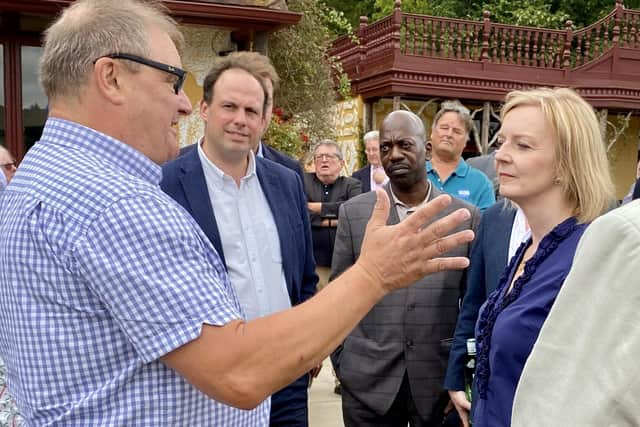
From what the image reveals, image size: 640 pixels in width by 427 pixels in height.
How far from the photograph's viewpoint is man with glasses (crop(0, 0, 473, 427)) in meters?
1.42

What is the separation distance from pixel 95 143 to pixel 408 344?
207 centimetres

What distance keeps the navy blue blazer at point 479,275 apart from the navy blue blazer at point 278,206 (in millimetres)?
779

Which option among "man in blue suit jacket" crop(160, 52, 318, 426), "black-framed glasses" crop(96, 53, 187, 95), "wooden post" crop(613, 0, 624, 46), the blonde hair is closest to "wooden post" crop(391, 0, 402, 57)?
Result: "wooden post" crop(613, 0, 624, 46)

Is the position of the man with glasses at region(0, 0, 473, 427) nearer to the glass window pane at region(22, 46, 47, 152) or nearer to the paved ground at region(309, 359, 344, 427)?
the paved ground at region(309, 359, 344, 427)

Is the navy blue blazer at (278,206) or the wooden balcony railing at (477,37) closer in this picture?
the navy blue blazer at (278,206)

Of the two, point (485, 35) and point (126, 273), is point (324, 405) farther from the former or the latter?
point (485, 35)

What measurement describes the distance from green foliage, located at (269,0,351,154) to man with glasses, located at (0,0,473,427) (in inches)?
245

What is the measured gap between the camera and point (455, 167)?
4.85 m

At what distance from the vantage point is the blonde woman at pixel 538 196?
219 cm

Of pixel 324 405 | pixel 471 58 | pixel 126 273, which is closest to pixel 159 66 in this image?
pixel 126 273

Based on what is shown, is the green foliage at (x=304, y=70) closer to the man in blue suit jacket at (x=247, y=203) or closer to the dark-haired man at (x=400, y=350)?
the man in blue suit jacket at (x=247, y=203)

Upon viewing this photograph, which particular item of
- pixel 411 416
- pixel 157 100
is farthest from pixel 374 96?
pixel 157 100

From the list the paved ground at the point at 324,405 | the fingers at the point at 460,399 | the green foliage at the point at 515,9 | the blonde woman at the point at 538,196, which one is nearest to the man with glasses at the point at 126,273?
the blonde woman at the point at 538,196

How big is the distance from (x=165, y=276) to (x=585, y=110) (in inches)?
71.2
